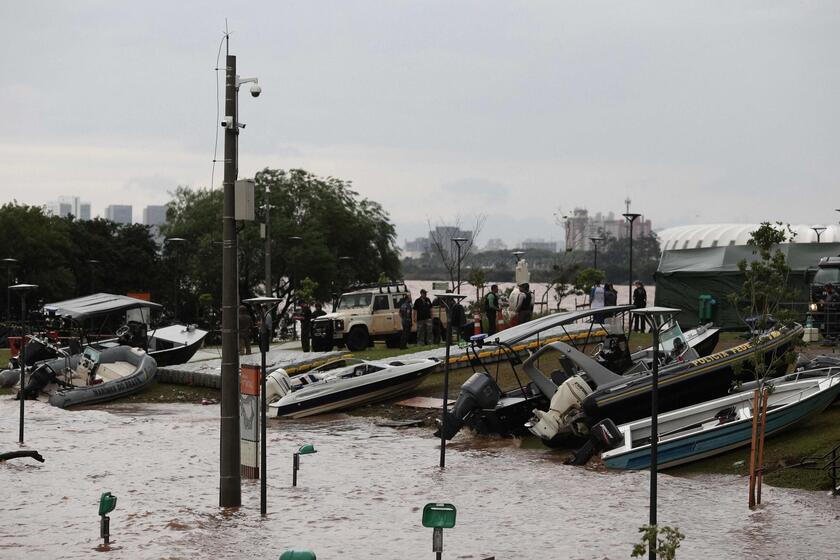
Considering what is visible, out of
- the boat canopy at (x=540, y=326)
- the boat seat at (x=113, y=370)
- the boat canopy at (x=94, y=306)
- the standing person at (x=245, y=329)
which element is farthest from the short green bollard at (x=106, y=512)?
the boat canopy at (x=94, y=306)

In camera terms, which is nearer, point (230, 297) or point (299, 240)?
point (230, 297)

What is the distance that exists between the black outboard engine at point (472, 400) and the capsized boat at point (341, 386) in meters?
4.97

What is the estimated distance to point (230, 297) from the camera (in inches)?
643

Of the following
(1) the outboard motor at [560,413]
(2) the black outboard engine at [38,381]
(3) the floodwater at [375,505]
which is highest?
(1) the outboard motor at [560,413]

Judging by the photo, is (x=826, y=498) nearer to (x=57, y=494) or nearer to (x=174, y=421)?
(x=57, y=494)

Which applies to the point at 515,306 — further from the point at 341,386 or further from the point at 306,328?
the point at 341,386

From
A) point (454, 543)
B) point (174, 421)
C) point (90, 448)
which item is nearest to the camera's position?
point (454, 543)

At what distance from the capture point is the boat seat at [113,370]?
3102 cm

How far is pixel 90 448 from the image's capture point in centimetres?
2298

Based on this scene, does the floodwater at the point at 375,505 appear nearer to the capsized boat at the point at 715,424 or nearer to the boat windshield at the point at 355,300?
the capsized boat at the point at 715,424

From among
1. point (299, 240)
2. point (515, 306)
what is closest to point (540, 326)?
point (515, 306)

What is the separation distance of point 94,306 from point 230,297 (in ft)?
67.2

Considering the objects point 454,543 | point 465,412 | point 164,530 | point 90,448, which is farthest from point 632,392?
point 90,448

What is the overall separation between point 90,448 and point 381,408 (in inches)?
261
